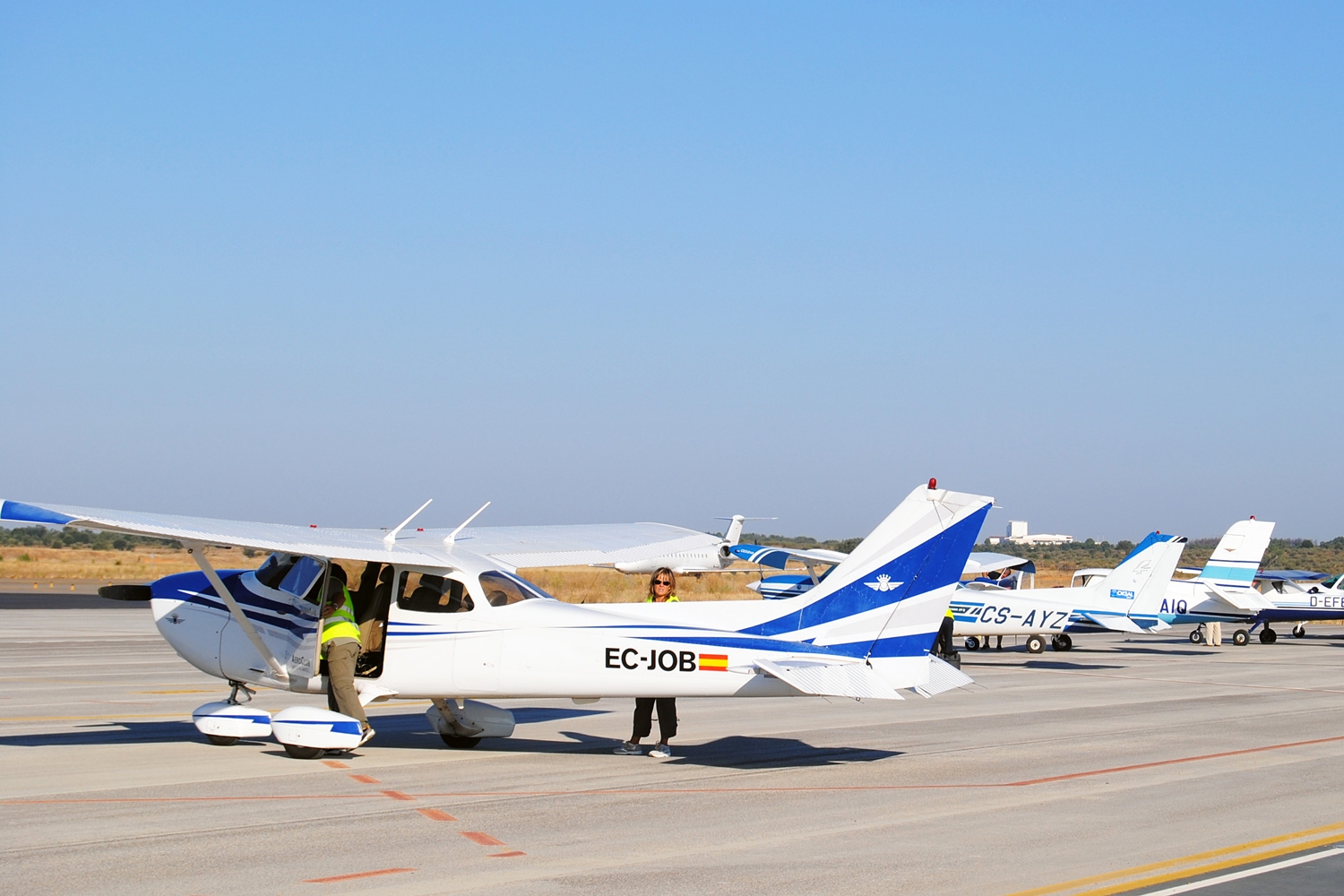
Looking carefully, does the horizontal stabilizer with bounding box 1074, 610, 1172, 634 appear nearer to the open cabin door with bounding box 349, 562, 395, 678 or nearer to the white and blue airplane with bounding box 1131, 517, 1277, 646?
the white and blue airplane with bounding box 1131, 517, 1277, 646

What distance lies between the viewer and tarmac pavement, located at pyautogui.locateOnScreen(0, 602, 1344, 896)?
→ 6.82 metres

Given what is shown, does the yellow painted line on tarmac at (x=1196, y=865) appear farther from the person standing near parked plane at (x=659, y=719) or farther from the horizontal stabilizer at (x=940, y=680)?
the person standing near parked plane at (x=659, y=719)

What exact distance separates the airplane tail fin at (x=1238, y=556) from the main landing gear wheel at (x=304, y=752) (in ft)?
90.0

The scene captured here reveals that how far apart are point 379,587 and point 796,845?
473cm

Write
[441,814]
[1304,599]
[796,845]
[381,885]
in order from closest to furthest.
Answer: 1. [381,885]
2. [796,845]
3. [441,814]
4. [1304,599]

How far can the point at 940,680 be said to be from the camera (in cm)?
1062

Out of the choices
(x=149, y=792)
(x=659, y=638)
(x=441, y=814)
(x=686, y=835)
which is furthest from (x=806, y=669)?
(x=149, y=792)

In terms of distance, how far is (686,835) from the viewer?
7879 millimetres

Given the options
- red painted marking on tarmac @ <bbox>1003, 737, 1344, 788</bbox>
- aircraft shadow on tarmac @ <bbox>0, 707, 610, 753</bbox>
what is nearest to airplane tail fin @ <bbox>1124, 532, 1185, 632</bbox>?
red painted marking on tarmac @ <bbox>1003, 737, 1344, 788</bbox>

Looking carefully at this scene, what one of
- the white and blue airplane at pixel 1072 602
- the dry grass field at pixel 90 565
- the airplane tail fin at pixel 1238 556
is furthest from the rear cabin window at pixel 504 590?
the dry grass field at pixel 90 565

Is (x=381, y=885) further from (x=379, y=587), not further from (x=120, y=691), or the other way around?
(x=120, y=691)

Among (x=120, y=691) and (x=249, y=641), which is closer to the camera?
(x=249, y=641)

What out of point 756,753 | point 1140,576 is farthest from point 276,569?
point 1140,576

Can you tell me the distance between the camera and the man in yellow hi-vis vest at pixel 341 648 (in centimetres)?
1046
